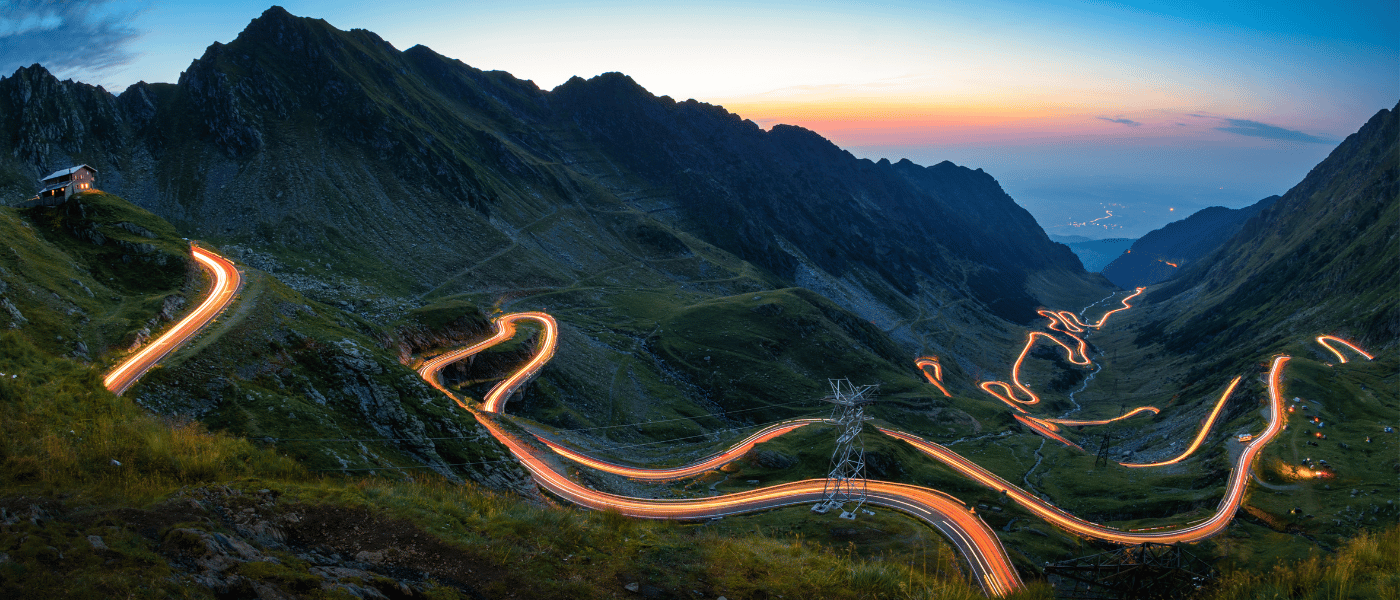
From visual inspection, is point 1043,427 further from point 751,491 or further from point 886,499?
point 751,491

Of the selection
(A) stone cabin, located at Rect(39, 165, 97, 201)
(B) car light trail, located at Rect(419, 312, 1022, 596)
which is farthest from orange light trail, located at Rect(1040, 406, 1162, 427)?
(A) stone cabin, located at Rect(39, 165, 97, 201)

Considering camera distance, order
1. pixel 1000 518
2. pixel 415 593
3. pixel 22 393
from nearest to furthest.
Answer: pixel 415 593 → pixel 22 393 → pixel 1000 518

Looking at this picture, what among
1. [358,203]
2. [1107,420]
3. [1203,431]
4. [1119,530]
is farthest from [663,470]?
[1107,420]

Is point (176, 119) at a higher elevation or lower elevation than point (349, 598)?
higher

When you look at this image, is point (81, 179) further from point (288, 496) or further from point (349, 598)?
point (349, 598)

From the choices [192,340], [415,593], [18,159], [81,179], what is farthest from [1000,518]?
[18,159]

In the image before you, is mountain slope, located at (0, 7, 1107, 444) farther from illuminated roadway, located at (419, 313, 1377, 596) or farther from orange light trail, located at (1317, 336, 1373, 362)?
orange light trail, located at (1317, 336, 1373, 362)

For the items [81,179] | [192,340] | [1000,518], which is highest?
[81,179]
